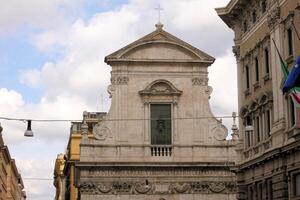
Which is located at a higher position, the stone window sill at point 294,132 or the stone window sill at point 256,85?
the stone window sill at point 256,85

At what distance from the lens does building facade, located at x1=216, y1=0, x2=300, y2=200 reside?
26234 mm

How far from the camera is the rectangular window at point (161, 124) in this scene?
4625cm

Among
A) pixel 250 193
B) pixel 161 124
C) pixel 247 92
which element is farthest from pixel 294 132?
pixel 161 124

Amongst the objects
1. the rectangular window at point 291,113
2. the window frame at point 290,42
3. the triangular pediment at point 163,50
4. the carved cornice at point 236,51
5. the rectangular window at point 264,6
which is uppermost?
the triangular pediment at point 163,50

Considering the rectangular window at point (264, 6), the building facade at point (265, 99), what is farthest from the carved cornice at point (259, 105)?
the rectangular window at point (264, 6)

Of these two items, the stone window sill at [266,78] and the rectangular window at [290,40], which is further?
the stone window sill at [266,78]

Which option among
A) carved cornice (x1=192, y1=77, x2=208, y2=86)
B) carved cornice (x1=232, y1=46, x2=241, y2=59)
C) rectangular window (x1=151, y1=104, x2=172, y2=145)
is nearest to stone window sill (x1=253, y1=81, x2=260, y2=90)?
carved cornice (x1=232, y1=46, x2=241, y2=59)

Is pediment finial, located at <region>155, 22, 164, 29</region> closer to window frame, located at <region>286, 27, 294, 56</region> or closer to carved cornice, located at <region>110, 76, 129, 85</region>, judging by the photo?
carved cornice, located at <region>110, 76, 129, 85</region>

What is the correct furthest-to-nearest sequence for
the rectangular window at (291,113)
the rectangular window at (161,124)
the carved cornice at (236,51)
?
the rectangular window at (161,124), the carved cornice at (236,51), the rectangular window at (291,113)

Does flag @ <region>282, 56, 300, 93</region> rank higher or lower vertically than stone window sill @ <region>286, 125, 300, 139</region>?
higher

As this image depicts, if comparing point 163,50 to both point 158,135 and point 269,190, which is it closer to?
point 158,135

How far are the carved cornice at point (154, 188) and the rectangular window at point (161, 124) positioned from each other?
2863 millimetres

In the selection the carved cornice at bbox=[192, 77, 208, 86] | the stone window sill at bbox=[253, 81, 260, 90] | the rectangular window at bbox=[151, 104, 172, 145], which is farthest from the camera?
the carved cornice at bbox=[192, 77, 208, 86]

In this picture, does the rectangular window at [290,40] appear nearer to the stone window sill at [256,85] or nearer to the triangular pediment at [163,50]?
the stone window sill at [256,85]
